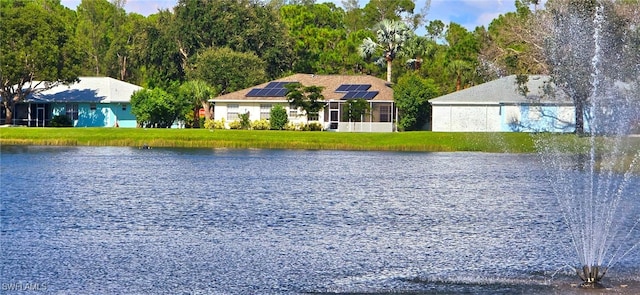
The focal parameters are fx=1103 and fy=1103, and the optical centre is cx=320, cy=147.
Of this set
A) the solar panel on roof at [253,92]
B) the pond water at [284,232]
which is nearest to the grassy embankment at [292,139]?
the solar panel on roof at [253,92]

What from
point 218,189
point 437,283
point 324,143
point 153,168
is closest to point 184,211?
point 218,189

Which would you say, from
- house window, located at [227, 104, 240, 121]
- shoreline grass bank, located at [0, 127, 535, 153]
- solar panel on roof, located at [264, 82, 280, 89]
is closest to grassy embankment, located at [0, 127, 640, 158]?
shoreline grass bank, located at [0, 127, 535, 153]

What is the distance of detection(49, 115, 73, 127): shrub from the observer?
8506 centimetres

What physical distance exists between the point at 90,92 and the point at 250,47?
18811 millimetres

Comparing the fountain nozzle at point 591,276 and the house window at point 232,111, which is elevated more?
the house window at point 232,111

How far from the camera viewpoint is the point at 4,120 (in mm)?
88312

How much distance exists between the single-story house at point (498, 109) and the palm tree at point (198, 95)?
19.5m

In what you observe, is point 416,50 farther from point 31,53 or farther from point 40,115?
point 40,115

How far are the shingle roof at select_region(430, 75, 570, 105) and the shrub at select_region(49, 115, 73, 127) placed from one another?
30137mm

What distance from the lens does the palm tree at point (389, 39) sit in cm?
9238

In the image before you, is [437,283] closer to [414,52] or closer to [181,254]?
[181,254]

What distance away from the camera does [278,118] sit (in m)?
77.0

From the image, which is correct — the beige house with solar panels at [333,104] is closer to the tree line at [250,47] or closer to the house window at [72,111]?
the tree line at [250,47]

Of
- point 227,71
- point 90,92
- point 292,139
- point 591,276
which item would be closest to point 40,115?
point 90,92
